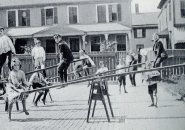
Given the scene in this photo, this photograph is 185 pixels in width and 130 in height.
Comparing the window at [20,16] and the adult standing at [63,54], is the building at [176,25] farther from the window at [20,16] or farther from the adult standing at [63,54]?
the window at [20,16]

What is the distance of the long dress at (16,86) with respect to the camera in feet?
26.4

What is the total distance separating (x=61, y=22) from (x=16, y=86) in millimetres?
9428

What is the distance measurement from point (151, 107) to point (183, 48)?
10.2ft

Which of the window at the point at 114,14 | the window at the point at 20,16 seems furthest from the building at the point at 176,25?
the window at the point at 114,14

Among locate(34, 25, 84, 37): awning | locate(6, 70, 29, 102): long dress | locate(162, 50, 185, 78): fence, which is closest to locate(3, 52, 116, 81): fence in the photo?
locate(34, 25, 84, 37): awning

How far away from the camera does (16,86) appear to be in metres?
8.52

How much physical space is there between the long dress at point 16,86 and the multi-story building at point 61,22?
3361 millimetres

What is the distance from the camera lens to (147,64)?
7.99 meters

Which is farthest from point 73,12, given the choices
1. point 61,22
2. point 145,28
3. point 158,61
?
point 158,61

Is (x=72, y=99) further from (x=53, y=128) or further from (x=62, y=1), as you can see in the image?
(x=62, y=1)

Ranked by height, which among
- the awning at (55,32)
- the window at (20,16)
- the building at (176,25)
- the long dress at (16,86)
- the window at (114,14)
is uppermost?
the window at (114,14)

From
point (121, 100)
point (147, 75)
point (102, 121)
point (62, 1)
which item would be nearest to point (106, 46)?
point (62, 1)

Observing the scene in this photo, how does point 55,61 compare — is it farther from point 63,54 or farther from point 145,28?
point 63,54

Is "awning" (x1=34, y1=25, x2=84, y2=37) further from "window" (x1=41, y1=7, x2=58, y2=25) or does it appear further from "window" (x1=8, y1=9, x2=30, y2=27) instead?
"window" (x1=8, y1=9, x2=30, y2=27)
